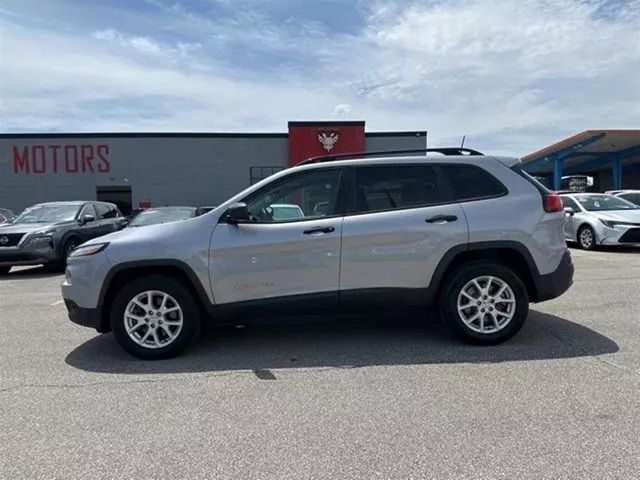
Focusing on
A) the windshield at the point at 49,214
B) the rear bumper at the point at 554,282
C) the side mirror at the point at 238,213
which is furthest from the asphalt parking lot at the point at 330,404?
the windshield at the point at 49,214

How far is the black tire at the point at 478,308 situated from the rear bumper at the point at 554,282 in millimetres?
196

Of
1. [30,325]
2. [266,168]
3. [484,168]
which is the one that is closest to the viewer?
[484,168]

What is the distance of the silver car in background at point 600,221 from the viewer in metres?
12.3

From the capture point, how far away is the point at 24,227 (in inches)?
439

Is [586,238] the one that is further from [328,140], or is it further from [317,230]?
[328,140]

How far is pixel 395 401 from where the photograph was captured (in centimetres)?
377

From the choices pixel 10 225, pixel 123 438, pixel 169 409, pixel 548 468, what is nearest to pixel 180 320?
pixel 169 409

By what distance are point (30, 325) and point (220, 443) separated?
14.1 ft

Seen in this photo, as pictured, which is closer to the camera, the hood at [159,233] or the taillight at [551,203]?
the hood at [159,233]

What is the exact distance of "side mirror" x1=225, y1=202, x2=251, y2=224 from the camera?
4715mm

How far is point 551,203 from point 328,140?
2551 cm

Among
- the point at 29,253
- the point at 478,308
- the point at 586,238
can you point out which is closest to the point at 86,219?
the point at 29,253

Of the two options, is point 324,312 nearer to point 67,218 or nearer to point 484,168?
point 484,168

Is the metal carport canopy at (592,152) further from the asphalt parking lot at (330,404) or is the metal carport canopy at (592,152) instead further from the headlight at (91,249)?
the headlight at (91,249)
